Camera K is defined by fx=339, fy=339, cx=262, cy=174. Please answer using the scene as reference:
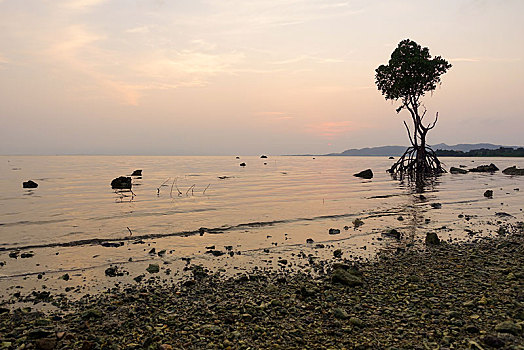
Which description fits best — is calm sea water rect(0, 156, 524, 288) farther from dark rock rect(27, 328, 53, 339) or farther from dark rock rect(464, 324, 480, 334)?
dark rock rect(464, 324, 480, 334)

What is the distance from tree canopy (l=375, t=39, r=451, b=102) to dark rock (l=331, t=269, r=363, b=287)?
44.4 m

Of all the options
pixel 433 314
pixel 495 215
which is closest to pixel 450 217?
pixel 495 215

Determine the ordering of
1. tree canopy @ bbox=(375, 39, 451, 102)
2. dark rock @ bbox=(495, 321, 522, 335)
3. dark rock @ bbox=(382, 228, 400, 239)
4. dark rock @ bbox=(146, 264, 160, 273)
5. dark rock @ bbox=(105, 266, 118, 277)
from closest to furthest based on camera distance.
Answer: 1. dark rock @ bbox=(495, 321, 522, 335)
2. dark rock @ bbox=(105, 266, 118, 277)
3. dark rock @ bbox=(146, 264, 160, 273)
4. dark rock @ bbox=(382, 228, 400, 239)
5. tree canopy @ bbox=(375, 39, 451, 102)

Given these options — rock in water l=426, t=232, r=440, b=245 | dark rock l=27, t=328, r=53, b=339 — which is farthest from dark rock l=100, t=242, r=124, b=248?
rock in water l=426, t=232, r=440, b=245

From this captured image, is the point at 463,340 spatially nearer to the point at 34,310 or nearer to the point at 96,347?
the point at 96,347

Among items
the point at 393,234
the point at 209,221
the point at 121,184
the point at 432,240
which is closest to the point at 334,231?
the point at 393,234

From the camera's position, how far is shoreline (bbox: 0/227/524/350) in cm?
556

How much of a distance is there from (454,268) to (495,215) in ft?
38.3

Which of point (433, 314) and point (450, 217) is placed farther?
point (450, 217)

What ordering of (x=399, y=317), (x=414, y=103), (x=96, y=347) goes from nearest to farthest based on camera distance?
(x=96, y=347) → (x=399, y=317) → (x=414, y=103)

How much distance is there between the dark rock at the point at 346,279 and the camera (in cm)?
796

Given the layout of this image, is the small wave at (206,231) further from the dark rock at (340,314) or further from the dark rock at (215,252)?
the dark rock at (340,314)

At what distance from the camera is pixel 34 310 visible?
23.3 ft

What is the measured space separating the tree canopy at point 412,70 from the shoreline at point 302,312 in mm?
42438
